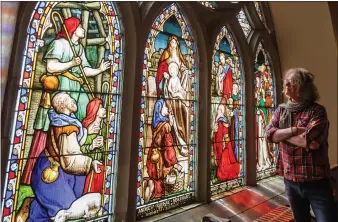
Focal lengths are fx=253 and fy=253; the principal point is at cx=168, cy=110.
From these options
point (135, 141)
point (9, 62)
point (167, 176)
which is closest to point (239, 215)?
point (167, 176)

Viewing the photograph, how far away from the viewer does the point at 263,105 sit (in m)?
3.47

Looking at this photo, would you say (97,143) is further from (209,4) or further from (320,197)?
(209,4)

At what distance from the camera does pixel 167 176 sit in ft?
7.01

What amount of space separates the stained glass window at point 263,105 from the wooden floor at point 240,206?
376mm

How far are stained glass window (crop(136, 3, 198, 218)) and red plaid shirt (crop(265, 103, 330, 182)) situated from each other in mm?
1067

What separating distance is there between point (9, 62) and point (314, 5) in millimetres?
3502

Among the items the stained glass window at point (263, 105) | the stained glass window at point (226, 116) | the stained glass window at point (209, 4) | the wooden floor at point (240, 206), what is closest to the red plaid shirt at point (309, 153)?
the wooden floor at point (240, 206)

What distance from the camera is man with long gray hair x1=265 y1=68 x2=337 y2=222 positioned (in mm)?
1127

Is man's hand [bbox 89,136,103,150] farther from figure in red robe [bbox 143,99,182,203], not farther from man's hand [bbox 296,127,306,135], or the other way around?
man's hand [bbox 296,127,306,135]

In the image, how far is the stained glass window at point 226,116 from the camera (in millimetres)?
2660

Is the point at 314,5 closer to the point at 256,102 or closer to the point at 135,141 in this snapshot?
the point at 256,102

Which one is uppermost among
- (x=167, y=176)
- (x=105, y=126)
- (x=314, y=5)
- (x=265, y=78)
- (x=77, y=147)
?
(x=314, y=5)

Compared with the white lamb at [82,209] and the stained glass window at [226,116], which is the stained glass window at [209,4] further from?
the white lamb at [82,209]

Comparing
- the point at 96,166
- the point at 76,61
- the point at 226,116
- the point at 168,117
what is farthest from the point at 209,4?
the point at 96,166
